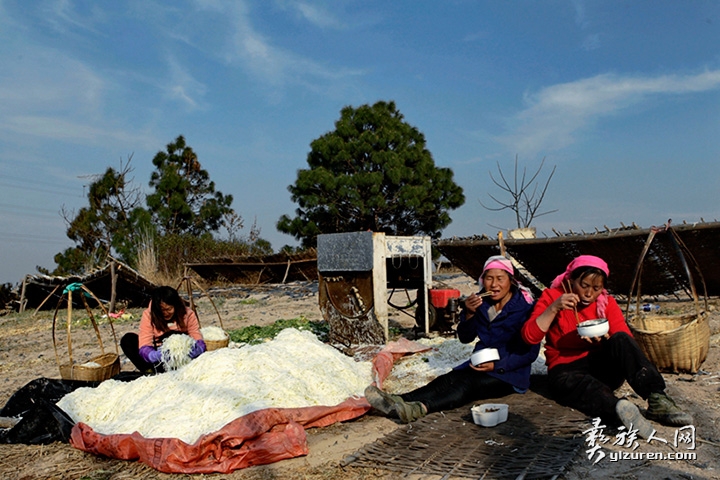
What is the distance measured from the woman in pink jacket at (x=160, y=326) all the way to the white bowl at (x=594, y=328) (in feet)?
9.55

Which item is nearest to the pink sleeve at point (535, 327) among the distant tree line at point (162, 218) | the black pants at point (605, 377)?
the black pants at point (605, 377)

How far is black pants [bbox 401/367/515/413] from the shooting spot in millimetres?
3590

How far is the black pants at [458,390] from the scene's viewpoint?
3590 millimetres

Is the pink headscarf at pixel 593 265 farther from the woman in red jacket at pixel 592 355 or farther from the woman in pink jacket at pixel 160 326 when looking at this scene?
the woman in pink jacket at pixel 160 326

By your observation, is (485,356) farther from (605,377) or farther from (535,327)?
(605,377)

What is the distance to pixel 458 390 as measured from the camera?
3633 millimetres

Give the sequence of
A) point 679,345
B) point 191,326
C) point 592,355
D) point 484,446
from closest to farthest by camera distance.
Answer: point 484,446 < point 592,355 < point 679,345 < point 191,326

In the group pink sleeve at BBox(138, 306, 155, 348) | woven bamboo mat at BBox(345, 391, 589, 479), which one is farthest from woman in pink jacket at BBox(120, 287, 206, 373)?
woven bamboo mat at BBox(345, 391, 589, 479)

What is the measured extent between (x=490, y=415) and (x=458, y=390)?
0.41 meters

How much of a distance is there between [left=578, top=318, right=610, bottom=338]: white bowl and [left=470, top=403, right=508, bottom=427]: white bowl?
0.64 metres

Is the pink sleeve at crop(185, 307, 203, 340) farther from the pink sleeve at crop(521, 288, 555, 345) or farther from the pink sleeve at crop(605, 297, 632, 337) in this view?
the pink sleeve at crop(605, 297, 632, 337)

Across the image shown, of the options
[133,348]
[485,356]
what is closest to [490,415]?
[485,356]

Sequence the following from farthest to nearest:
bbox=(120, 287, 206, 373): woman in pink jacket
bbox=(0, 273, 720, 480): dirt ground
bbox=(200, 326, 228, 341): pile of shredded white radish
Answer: bbox=(200, 326, 228, 341): pile of shredded white radish < bbox=(120, 287, 206, 373): woman in pink jacket < bbox=(0, 273, 720, 480): dirt ground

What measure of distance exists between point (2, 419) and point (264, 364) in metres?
1.76
